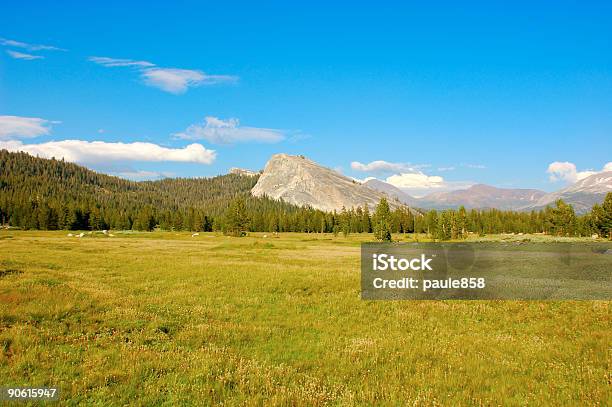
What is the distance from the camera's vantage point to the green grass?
10523mm

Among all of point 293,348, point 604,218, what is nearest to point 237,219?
point 604,218

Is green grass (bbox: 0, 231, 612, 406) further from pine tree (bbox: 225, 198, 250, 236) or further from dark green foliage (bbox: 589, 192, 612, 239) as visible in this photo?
dark green foliage (bbox: 589, 192, 612, 239)

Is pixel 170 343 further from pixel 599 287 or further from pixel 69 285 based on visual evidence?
pixel 599 287

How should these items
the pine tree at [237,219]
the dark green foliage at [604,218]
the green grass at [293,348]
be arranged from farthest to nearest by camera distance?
1. the pine tree at [237,219]
2. the dark green foliage at [604,218]
3. the green grass at [293,348]

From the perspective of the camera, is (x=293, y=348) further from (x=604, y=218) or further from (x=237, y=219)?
(x=604, y=218)

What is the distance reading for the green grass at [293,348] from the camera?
414 inches

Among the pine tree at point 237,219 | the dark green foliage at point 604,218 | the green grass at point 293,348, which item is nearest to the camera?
the green grass at point 293,348

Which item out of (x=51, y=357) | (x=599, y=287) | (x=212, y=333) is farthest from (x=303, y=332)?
(x=599, y=287)

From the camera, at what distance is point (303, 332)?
16.7 metres

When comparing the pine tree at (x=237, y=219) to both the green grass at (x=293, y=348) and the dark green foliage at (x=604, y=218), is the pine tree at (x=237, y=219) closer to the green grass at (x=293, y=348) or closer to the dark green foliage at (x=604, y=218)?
the green grass at (x=293, y=348)

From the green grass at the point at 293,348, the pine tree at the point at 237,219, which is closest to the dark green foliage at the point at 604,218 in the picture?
the pine tree at the point at 237,219

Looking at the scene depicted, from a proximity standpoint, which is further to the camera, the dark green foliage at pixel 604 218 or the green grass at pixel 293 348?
the dark green foliage at pixel 604 218

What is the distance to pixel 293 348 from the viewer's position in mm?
14414

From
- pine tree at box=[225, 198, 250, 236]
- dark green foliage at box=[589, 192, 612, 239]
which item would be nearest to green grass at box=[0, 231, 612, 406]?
pine tree at box=[225, 198, 250, 236]
